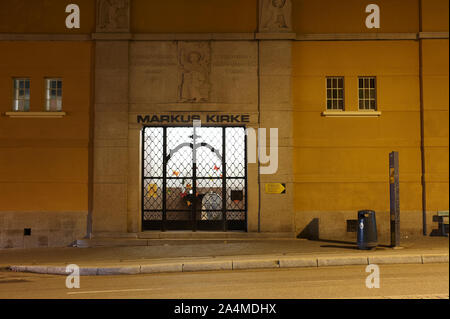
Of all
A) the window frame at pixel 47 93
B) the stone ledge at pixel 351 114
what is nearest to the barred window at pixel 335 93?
the stone ledge at pixel 351 114

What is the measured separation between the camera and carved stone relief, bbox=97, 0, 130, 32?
606 inches

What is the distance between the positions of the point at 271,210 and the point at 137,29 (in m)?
6.95

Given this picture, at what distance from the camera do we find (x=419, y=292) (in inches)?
308

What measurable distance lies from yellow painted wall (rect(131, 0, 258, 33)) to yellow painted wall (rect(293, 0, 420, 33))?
1535mm

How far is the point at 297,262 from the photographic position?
37.3 feet

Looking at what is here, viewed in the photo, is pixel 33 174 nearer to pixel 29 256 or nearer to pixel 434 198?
pixel 29 256

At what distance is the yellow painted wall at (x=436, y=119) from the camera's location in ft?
50.1

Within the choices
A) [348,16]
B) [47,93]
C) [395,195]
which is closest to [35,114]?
[47,93]

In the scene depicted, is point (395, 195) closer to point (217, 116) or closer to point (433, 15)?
point (217, 116)

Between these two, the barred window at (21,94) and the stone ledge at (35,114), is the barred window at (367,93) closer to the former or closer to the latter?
the stone ledge at (35,114)

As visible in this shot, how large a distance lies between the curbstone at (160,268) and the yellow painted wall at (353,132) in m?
5.42

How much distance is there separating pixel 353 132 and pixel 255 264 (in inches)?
245

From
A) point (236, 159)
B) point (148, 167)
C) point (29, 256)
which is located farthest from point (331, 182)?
point (29, 256)

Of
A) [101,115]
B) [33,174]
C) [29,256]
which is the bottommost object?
[29,256]
